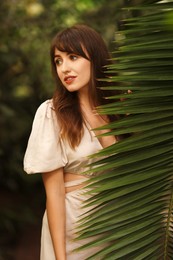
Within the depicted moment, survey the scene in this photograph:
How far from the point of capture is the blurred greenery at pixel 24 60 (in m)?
5.50

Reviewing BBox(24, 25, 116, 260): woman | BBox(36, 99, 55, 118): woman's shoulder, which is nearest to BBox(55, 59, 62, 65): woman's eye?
BBox(24, 25, 116, 260): woman

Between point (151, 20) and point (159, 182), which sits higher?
point (151, 20)

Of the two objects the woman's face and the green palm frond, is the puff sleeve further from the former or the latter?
the green palm frond

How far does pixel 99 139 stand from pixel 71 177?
0.55 feet

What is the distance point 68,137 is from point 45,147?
0.09 metres

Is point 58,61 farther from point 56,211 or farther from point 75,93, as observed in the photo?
point 56,211

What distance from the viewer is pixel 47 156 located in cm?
215

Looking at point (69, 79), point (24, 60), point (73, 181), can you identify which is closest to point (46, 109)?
point (69, 79)

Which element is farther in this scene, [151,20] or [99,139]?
[99,139]

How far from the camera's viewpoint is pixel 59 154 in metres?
2.17

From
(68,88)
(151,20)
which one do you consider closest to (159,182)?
(151,20)

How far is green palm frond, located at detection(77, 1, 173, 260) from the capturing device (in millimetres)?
1738

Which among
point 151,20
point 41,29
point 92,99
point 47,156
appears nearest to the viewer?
point 151,20

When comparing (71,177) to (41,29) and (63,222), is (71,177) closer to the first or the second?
(63,222)
